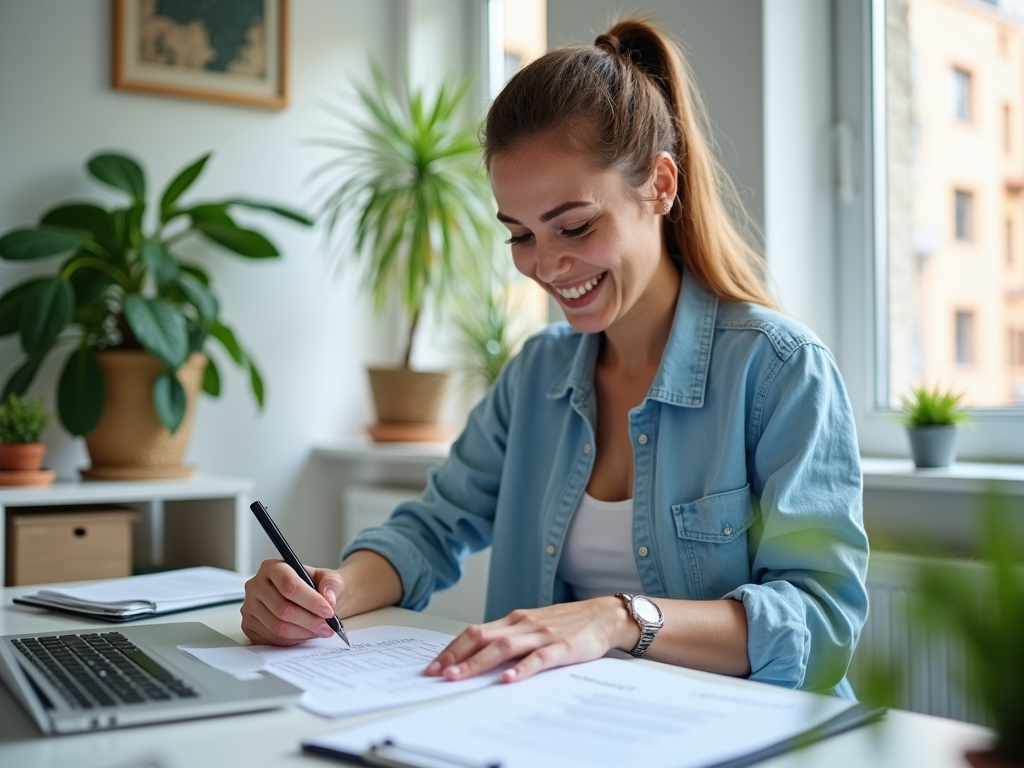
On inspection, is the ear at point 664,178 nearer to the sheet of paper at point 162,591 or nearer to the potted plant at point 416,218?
the sheet of paper at point 162,591

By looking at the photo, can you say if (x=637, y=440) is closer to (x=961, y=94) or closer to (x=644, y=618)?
(x=644, y=618)

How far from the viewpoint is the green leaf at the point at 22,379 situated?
2.47m

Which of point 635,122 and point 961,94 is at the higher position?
point 961,94

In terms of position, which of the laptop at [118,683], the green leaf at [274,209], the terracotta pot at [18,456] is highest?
the green leaf at [274,209]

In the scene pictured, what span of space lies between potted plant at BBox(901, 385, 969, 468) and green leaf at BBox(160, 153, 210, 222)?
5.88ft

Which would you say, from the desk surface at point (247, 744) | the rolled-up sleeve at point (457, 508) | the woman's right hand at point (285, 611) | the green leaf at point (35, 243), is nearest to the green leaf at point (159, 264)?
the green leaf at point (35, 243)

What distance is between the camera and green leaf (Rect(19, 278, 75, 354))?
2299 millimetres

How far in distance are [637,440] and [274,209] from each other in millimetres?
1644

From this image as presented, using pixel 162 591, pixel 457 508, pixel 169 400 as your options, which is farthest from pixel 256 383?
pixel 162 591

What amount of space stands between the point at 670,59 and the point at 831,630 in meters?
0.82

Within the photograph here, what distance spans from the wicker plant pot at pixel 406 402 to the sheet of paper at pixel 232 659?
1.81 meters

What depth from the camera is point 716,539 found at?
4.25 feet

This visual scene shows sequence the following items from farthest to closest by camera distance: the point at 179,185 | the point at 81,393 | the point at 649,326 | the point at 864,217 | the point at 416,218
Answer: the point at 416,218
the point at 179,185
the point at 81,393
the point at 864,217
the point at 649,326

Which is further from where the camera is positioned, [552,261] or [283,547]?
[552,261]
